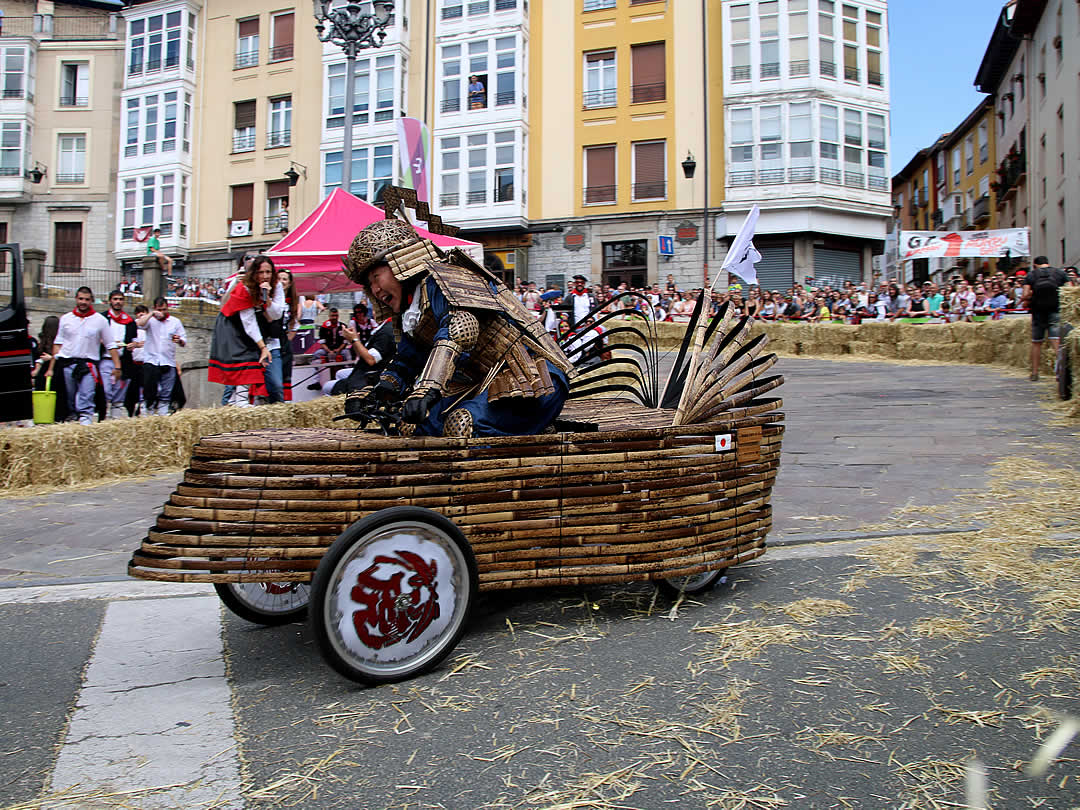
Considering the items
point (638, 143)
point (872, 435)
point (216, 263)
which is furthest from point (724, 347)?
point (216, 263)

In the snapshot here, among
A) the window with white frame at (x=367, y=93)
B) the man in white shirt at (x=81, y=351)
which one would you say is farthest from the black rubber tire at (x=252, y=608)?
the window with white frame at (x=367, y=93)

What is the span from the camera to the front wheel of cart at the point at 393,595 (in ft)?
9.81

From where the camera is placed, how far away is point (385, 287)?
153 inches

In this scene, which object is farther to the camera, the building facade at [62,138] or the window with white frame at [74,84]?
the window with white frame at [74,84]

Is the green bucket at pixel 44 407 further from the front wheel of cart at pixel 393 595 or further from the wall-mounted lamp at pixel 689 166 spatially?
the wall-mounted lamp at pixel 689 166

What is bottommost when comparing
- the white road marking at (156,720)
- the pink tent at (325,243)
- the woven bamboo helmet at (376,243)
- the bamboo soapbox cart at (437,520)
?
the white road marking at (156,720)

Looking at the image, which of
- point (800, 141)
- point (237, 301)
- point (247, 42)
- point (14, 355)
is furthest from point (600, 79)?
point (14, 355)

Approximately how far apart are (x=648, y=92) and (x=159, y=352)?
26754mm

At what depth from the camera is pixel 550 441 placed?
11.6ft

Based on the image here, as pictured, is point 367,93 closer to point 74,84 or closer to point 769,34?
point 769,34

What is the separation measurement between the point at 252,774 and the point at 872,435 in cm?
796

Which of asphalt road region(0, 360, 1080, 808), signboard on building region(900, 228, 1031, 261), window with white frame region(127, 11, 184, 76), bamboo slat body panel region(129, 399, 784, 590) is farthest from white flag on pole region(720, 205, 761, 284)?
window with white frame region(127, 11, 184, 76)

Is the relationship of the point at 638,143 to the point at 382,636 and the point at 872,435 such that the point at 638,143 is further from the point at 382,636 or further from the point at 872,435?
the point at 382,636

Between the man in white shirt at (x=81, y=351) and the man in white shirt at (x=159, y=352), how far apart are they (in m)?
0.46
